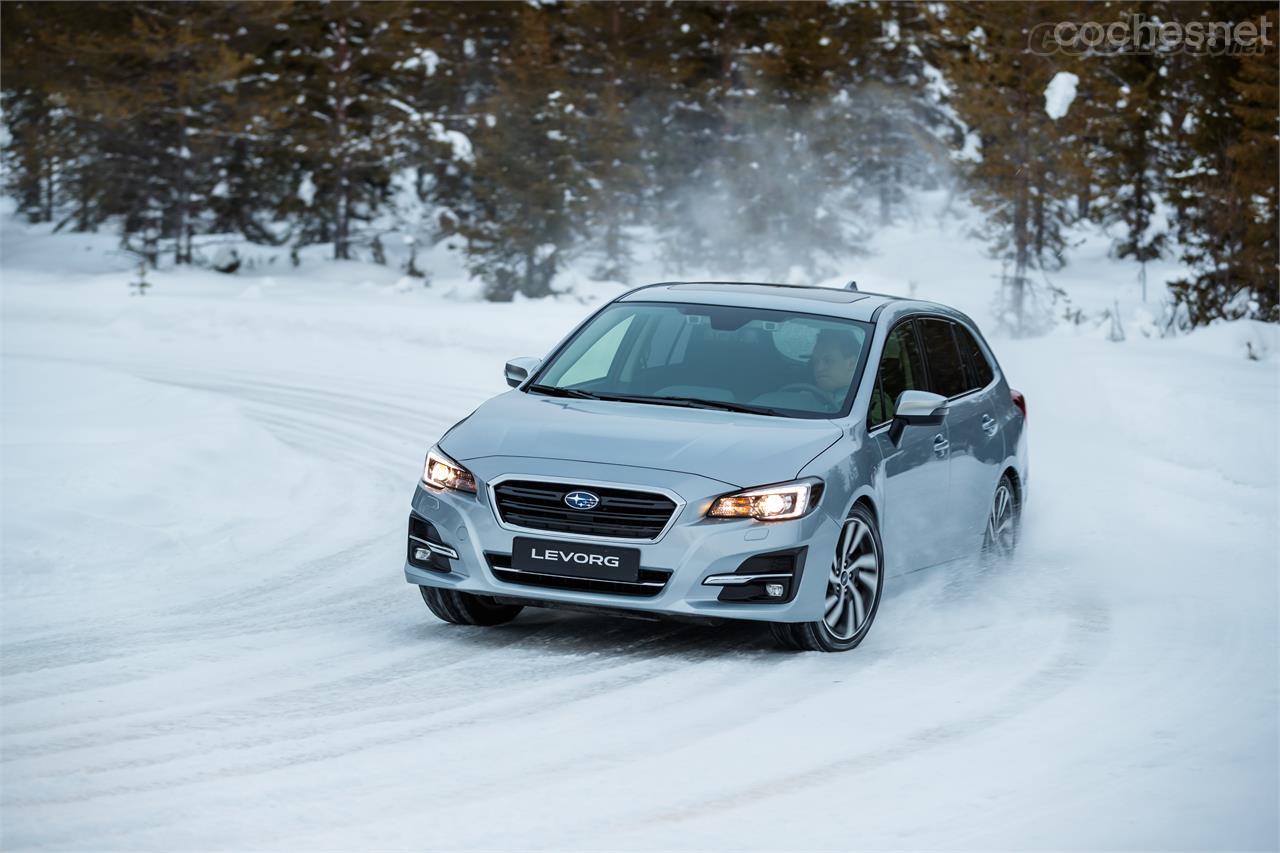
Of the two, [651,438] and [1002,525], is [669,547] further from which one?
[1002,525]

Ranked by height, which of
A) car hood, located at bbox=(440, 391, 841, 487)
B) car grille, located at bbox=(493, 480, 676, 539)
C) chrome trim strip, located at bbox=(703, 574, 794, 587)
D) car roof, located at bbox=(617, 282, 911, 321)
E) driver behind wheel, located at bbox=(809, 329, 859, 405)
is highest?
car roof, located at bbox=(617, 282, 911, 321)

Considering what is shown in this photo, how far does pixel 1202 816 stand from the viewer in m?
5.31

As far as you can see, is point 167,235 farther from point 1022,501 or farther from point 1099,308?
point 1022,501

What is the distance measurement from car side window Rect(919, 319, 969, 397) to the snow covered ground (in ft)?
3.40

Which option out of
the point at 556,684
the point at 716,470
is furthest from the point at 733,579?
the point at 556,684

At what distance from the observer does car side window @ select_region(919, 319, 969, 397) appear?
9.34m

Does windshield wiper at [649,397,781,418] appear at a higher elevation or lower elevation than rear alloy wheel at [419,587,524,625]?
higher

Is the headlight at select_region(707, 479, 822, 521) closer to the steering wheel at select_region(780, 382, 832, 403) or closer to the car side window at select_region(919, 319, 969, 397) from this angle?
the steering wheel at select_region(780, 382, 832, 403)

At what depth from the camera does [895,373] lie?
873cm

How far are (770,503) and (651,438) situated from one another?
638 millimetres

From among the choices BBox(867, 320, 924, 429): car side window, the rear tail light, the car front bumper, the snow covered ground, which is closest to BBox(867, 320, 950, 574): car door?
BBox(867, 320, 924, 429): car side window

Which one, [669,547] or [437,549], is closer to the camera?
[669,547]

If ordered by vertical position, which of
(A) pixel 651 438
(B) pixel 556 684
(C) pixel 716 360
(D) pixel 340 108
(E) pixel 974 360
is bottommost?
(B) pixel 556 684

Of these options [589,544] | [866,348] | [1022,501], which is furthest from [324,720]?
[1022,501]
